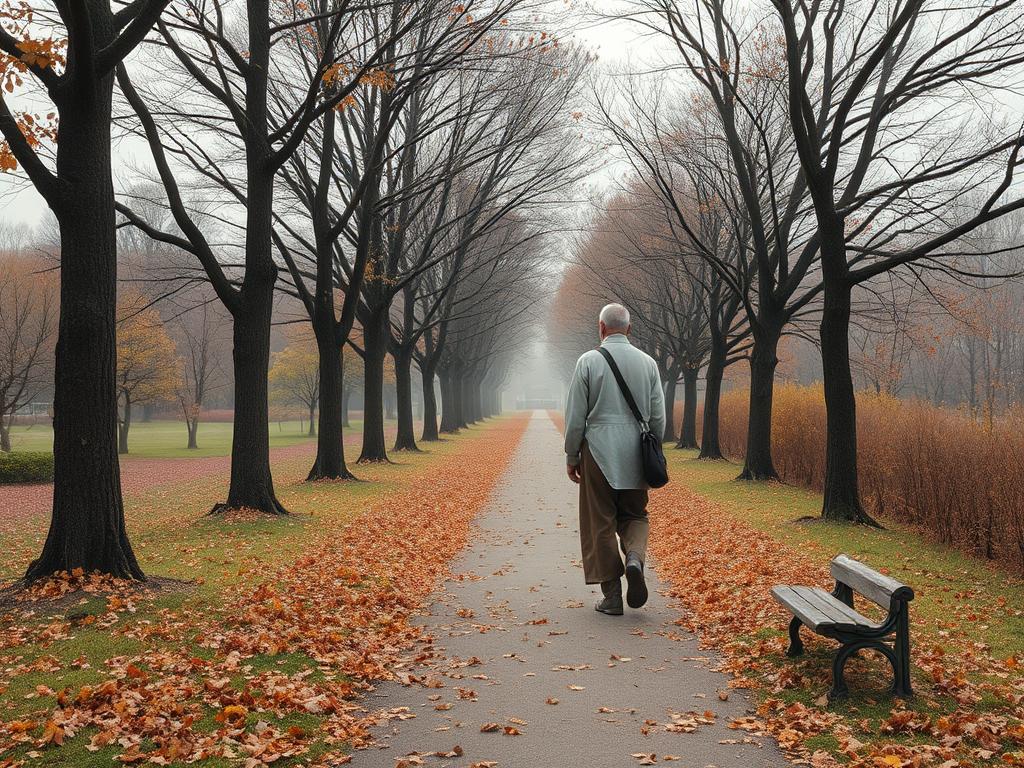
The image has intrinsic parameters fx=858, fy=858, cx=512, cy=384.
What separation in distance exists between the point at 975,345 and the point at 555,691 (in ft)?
152

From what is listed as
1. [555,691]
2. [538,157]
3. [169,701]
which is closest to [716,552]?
[555,691]

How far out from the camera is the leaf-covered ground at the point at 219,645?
4.02 metres

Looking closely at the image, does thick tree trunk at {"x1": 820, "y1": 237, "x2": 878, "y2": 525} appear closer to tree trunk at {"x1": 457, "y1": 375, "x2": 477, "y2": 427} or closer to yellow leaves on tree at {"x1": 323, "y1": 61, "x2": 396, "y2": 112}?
yellow leaves on tree at {"x1": 323, "y1": 61, "x2": 396, "y2": 112}

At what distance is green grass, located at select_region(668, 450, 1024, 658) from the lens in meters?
6.54

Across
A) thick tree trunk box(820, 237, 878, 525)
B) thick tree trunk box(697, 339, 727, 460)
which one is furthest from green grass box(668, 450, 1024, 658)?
thick tree trunk box(697, 339, 727, 460)

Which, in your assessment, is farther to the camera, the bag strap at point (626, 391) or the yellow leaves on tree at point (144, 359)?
the yellow leaves on tree at point (144, 359)

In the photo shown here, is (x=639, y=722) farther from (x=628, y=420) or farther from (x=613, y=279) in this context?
(x=613, y=279)

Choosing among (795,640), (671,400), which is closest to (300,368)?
(671,400)

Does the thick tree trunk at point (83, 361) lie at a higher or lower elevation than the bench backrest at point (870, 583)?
higher

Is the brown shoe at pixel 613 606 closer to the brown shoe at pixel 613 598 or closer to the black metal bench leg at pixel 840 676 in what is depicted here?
the brown shoe at pixel 613 598

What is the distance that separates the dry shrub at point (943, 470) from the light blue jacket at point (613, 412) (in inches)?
166

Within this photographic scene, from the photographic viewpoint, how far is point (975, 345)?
44500 millimetres

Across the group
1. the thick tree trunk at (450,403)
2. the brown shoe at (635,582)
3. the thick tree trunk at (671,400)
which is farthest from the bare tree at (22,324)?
the brown shoe at (635,582)

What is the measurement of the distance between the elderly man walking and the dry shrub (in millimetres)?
4186
